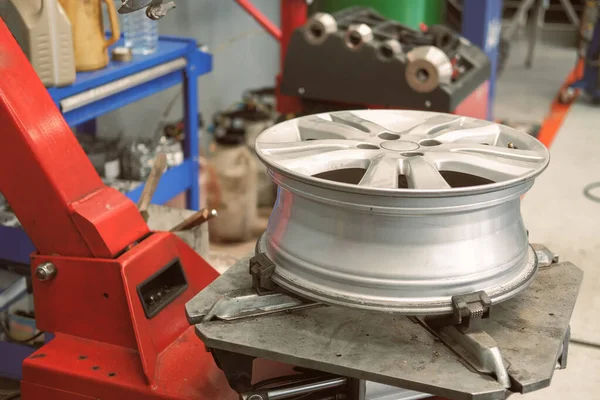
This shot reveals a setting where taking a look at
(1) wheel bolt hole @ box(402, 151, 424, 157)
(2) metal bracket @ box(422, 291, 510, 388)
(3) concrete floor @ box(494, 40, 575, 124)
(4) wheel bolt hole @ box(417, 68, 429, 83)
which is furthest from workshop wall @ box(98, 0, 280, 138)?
(2) metal bracket @ box(422, 291, 510, 388)

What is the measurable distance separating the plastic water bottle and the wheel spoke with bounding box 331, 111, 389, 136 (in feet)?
3.55

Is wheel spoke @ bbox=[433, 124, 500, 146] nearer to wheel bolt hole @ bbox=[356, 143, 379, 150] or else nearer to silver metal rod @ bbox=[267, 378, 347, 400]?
wheel bolt hole @ bbox=[356, 143, 379, 150]

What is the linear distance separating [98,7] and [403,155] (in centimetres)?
117

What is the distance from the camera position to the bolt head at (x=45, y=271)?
48.9 inches

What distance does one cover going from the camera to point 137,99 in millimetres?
2109

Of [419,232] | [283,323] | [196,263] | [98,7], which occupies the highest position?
[98,7]

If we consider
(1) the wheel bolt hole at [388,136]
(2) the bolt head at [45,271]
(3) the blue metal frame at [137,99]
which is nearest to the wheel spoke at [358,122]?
(1) the wheel bolt hole at [388,136]

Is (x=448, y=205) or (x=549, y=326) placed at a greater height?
(x=448, y=205)

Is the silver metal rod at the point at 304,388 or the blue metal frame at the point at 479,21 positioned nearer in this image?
the silver metal rod at the point at 304,388

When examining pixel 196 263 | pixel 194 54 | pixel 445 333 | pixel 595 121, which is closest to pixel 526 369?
pixel 445 333

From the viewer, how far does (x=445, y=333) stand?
0.98 m

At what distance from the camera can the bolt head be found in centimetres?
124

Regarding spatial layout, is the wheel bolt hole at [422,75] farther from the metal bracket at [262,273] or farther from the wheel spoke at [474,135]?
the metal bracket at [262,273]

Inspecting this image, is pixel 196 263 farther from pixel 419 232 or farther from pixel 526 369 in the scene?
pixel 526 369
